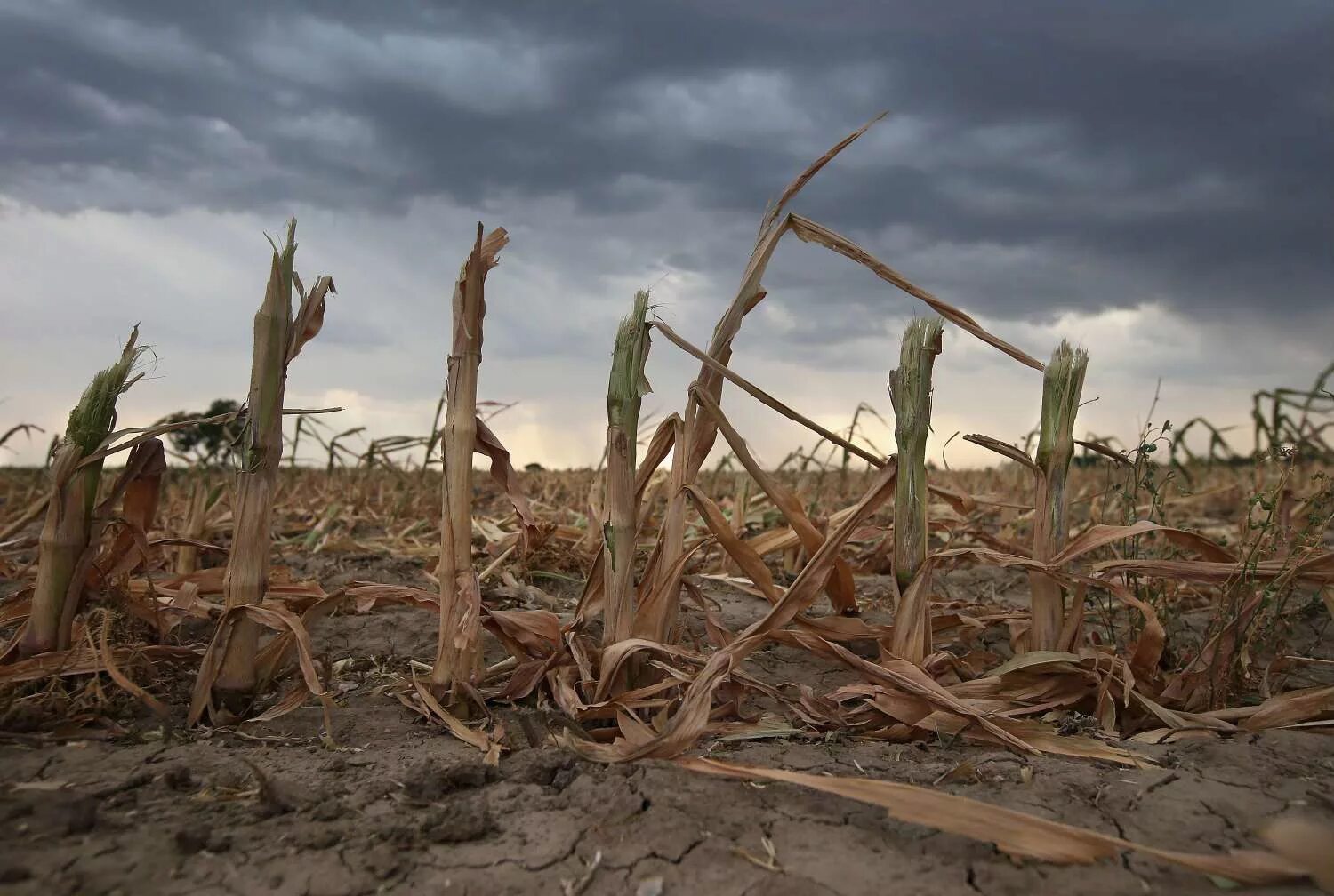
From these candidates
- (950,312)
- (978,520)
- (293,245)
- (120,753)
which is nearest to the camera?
(120,753)

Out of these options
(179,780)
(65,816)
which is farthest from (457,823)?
(65,816)

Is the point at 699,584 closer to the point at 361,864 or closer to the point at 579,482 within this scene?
the point at 361,864

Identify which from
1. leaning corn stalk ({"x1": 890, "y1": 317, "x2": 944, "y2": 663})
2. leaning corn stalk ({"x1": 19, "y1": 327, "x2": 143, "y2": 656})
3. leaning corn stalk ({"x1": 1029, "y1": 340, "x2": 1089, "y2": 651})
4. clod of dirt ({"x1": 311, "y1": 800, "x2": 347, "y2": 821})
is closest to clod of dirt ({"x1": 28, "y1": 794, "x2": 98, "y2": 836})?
clod of dirt ({"x1": 311, "y1": 800, "x2": 347, "y2": 821})

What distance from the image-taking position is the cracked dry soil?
5.83 feet

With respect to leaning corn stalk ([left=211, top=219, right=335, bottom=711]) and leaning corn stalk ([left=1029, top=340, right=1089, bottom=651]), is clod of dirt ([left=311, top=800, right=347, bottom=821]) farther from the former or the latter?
leaning corn stalk ([left=1029, top=340, right=1089, bottom=651])

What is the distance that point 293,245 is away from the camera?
99.3 inches

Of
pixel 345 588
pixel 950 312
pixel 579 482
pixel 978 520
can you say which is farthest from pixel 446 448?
pixel 579 482

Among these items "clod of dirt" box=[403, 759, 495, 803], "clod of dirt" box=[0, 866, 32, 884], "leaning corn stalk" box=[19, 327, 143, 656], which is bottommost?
"clod of dirt" box=[0, 866, 32, 884]

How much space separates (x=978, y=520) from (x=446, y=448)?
3817 millimetres

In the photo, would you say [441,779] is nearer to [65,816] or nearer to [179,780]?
[179,780]

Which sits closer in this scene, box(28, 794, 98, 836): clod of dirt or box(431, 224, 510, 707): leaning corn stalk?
box(28, 794, 98, 836): clod of dirt

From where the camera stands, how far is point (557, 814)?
2006 mm

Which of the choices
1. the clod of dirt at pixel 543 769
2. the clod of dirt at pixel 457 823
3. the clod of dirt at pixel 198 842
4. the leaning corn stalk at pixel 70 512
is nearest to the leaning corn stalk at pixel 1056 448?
the clod of dirt at pixel 543 769

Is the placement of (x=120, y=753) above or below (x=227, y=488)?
below
